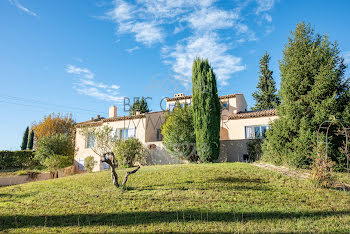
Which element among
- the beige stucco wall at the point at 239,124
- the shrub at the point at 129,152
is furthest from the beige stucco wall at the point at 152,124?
the beige stucco wall at the point at 239,124

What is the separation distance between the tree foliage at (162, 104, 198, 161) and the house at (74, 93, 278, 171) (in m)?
1.34

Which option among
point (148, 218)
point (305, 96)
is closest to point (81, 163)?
point (148, 218)

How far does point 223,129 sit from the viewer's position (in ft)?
79.0

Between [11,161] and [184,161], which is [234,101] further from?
[11,161]

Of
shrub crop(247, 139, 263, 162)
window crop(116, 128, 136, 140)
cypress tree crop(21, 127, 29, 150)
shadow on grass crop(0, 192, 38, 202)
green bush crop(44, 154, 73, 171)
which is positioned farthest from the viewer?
cypress tree crop(21, 127, 29, 150)

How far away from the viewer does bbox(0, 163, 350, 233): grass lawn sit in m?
7.06

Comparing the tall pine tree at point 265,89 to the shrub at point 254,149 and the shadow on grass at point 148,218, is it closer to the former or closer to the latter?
the shrub at point 254,149

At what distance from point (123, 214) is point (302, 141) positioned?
36.9 ft

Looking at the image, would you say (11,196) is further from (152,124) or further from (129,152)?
(152,124)

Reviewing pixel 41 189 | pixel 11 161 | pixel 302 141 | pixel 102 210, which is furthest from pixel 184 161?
pixel 11 161

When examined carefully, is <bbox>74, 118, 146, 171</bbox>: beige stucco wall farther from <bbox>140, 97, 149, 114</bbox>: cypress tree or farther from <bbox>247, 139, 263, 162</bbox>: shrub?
<bbox>140, 97, 149, 114</bbox>: cypress tree

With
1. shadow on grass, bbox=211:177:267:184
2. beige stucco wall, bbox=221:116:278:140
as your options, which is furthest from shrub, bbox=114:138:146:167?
shadow on grass, bbox=211:177:267:184

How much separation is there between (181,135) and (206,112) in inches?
120

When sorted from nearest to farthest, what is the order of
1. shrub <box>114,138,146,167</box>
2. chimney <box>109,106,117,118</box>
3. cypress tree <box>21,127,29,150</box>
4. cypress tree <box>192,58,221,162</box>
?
cypress tree <box>192,58,221,162</box>, shrub <box>114,138,146,167</box>, chimney <box>109,106,117,118</box>, cypress tree <box>21,127,29,150</box>
